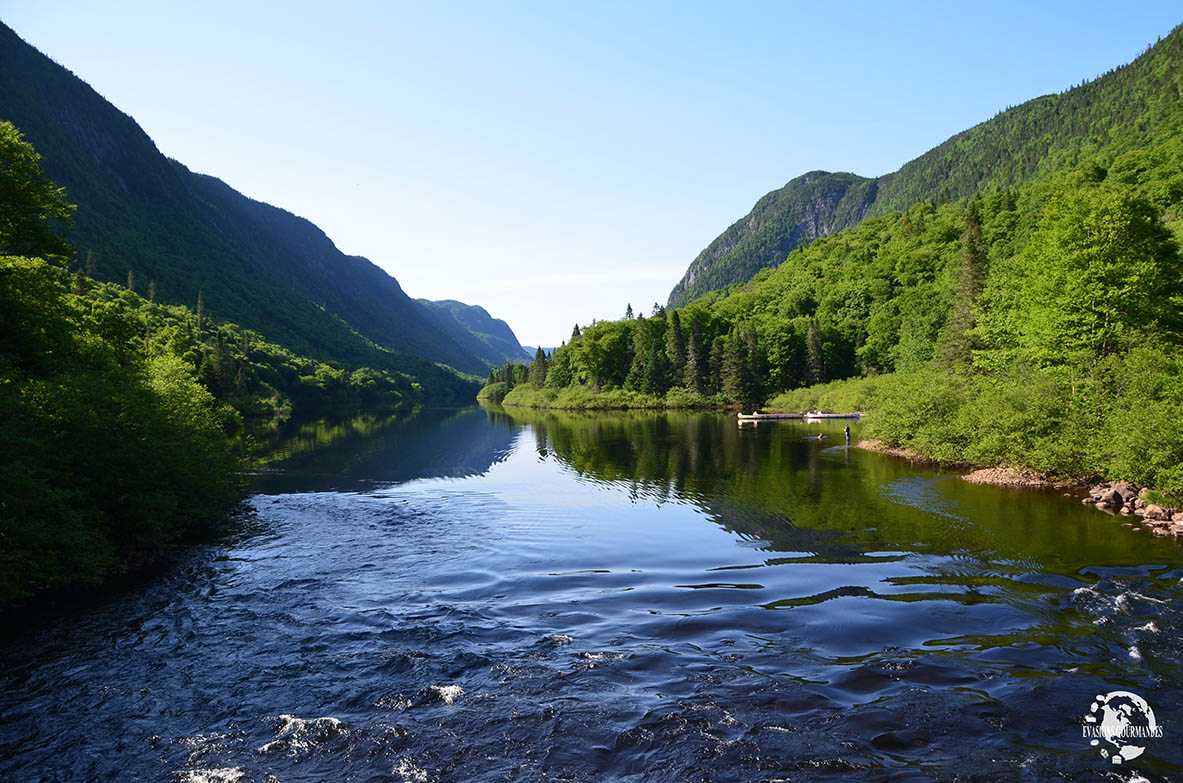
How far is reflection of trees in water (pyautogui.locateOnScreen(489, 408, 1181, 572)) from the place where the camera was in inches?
864

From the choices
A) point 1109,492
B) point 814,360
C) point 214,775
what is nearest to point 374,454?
point 214,775

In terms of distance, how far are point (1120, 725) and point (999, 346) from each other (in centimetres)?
5428

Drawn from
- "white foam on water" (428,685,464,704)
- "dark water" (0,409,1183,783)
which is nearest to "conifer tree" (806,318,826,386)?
"dark water" (0,409,1183,783)

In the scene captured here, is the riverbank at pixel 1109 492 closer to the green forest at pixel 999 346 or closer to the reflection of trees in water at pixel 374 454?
the green forest at pixel 999 346

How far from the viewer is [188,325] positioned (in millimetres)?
122688

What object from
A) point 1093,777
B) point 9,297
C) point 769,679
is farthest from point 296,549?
point 1093,777

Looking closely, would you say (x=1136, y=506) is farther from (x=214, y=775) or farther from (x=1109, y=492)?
(x=214, y=775)

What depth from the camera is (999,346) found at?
55875mm

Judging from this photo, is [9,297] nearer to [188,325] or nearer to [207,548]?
[207,548]

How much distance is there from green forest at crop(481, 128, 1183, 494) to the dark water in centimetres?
469

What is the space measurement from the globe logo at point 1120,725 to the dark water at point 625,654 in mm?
212

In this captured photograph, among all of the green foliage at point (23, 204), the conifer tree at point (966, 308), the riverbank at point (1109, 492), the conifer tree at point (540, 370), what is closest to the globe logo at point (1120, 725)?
the riverbank at point (1109, 492)

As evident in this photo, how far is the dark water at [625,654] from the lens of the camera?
32.4 feet

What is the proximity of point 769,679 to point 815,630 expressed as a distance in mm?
3228
